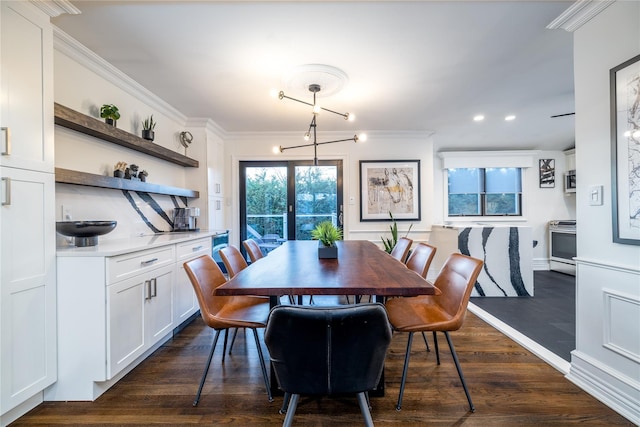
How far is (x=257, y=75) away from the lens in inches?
99.0

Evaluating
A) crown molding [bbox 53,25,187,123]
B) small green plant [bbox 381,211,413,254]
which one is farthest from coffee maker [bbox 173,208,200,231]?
small green plant [bbox 381,211,413,254]

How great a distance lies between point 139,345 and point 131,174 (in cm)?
161

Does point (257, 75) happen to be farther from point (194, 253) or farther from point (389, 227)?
point (389, 227)

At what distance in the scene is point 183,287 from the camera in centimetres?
259

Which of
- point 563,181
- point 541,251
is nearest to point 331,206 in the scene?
point 541,251

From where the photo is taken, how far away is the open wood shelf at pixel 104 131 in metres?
1.91

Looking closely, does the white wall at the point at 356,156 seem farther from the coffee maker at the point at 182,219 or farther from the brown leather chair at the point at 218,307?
the brown leather chair at the point at 218,307

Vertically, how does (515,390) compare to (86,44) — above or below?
below

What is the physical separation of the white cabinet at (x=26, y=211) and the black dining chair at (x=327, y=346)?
151 centimetres

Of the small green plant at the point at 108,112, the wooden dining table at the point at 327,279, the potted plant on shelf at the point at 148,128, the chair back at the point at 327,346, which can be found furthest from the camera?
the potted plant on shelf at the point at 148,128

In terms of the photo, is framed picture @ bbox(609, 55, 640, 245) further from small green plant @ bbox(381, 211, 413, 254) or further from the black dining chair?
small green plant @ bbox(381, 211, 413, 254)

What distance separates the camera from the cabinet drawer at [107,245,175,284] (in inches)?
67.7

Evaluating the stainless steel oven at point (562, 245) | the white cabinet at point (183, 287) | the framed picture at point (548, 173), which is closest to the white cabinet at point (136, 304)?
the white cabinet at point (183, 287)

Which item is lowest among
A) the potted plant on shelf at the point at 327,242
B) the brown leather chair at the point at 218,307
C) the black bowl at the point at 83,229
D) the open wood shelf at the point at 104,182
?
the brown leather chair at the point at 218,307
